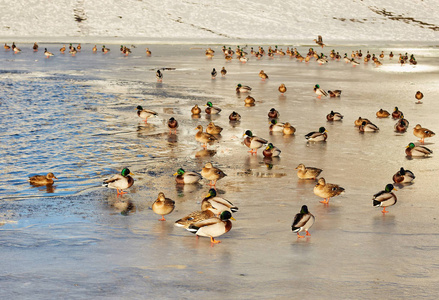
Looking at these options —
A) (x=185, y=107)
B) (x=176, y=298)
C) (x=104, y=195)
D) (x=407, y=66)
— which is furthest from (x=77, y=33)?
(x=176, y=298)

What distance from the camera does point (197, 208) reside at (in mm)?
11141

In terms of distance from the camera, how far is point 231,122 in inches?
797

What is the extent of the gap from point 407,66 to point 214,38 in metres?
36.5

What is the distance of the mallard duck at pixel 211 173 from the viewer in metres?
12.4

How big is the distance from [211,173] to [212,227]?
3275 millimetres

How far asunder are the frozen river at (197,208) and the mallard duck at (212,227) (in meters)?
0.19

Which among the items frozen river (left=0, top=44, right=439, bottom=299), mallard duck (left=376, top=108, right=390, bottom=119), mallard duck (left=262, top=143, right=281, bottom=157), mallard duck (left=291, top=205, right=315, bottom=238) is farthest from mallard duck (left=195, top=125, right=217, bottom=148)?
mallard duck (left=376, top=108, right=390, bottom=119)

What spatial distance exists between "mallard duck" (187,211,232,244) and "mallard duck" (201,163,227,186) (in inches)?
122

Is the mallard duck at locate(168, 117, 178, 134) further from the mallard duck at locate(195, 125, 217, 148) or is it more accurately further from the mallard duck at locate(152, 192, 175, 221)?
the mallard duck at locate(152, 192, 175, 221)

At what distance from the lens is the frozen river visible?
786 centimetres

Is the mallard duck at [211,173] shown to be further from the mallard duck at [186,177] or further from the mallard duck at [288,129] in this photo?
the mallard duck at [288,129]

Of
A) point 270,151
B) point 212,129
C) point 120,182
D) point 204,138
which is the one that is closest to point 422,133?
point 270,151

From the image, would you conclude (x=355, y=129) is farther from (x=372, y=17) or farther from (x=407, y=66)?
(x=372, y=17)

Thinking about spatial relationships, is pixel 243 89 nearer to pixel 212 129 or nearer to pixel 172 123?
pixel 172 123
